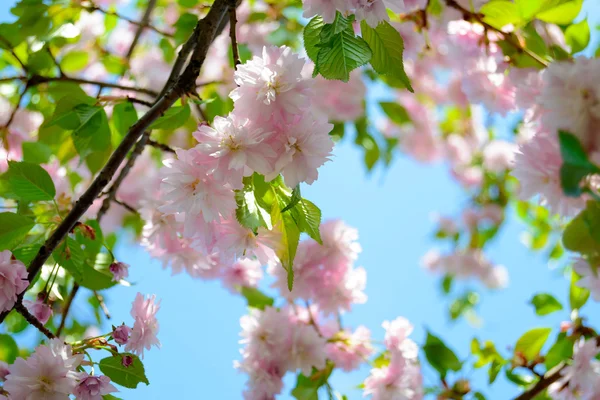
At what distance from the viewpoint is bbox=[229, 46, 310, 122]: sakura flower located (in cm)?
60

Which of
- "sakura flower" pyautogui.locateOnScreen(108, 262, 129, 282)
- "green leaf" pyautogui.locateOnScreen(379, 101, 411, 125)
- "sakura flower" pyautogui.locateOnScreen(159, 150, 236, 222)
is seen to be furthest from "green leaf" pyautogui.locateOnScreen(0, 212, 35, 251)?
"green leaf" pyautogui.locateOnScreen(379, 101, 411, 125)

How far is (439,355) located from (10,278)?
85 centimetres

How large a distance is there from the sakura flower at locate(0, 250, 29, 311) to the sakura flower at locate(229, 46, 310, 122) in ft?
1.04

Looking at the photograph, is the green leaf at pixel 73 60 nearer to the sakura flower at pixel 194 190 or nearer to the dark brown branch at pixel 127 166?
the dark brown branch at pixel 127 166

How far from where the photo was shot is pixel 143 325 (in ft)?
2.44

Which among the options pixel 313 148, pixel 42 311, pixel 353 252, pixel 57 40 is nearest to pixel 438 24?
pixel 353 252

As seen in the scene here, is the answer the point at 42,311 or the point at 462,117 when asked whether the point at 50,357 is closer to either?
the point at 42,311

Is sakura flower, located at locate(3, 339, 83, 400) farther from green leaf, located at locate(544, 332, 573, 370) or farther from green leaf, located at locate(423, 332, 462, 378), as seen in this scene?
green leaf, located at locate(544, 332, 573, 370)

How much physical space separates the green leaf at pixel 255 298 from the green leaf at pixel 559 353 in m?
0.59

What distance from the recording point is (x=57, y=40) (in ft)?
3.56

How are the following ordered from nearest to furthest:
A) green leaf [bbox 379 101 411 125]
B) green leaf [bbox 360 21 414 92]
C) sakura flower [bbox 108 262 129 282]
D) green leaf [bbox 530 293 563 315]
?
1. green leaf [bbox 360 21 414 92]
2. sakura flower [bbox 108 262 129 282]
3. green leaf [bbox 530 293 563 315]
4. green leaf [bbox 379 101 411 125]

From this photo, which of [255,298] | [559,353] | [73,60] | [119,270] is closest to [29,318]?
[119,270]

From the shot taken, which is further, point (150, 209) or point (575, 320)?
point (575, 320)

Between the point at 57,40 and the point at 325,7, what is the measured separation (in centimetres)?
72
